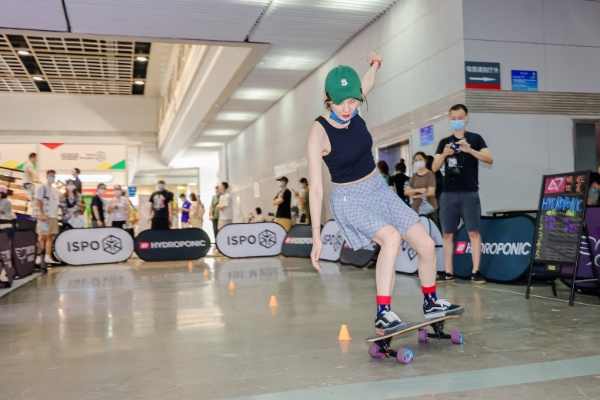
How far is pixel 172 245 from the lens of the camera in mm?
12828

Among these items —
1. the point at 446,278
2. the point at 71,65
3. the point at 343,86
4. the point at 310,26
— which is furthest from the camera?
the point at 71,65

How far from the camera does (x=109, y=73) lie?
848 inches

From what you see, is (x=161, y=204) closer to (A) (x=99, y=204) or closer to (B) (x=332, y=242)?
(A) (x=99, y=204)

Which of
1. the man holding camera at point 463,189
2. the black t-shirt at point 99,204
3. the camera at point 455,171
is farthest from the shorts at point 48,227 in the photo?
the camera at point 455,171

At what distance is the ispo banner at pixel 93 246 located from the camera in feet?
39.6

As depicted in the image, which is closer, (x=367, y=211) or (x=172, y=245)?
(x=367, y=211)

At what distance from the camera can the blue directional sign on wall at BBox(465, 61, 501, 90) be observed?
314 inches

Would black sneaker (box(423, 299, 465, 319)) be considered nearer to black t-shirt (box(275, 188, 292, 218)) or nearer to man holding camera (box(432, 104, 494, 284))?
man holding camera (box(432, 104, 494, 284))

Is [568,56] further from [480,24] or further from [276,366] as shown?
[276,366]

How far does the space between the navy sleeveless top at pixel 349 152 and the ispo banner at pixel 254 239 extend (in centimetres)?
963

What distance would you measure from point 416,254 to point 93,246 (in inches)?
298

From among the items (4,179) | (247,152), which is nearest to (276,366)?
(4,179)

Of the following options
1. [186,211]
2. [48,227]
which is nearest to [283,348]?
[48,227]

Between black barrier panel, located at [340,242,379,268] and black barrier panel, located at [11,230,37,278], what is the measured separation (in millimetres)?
4899
